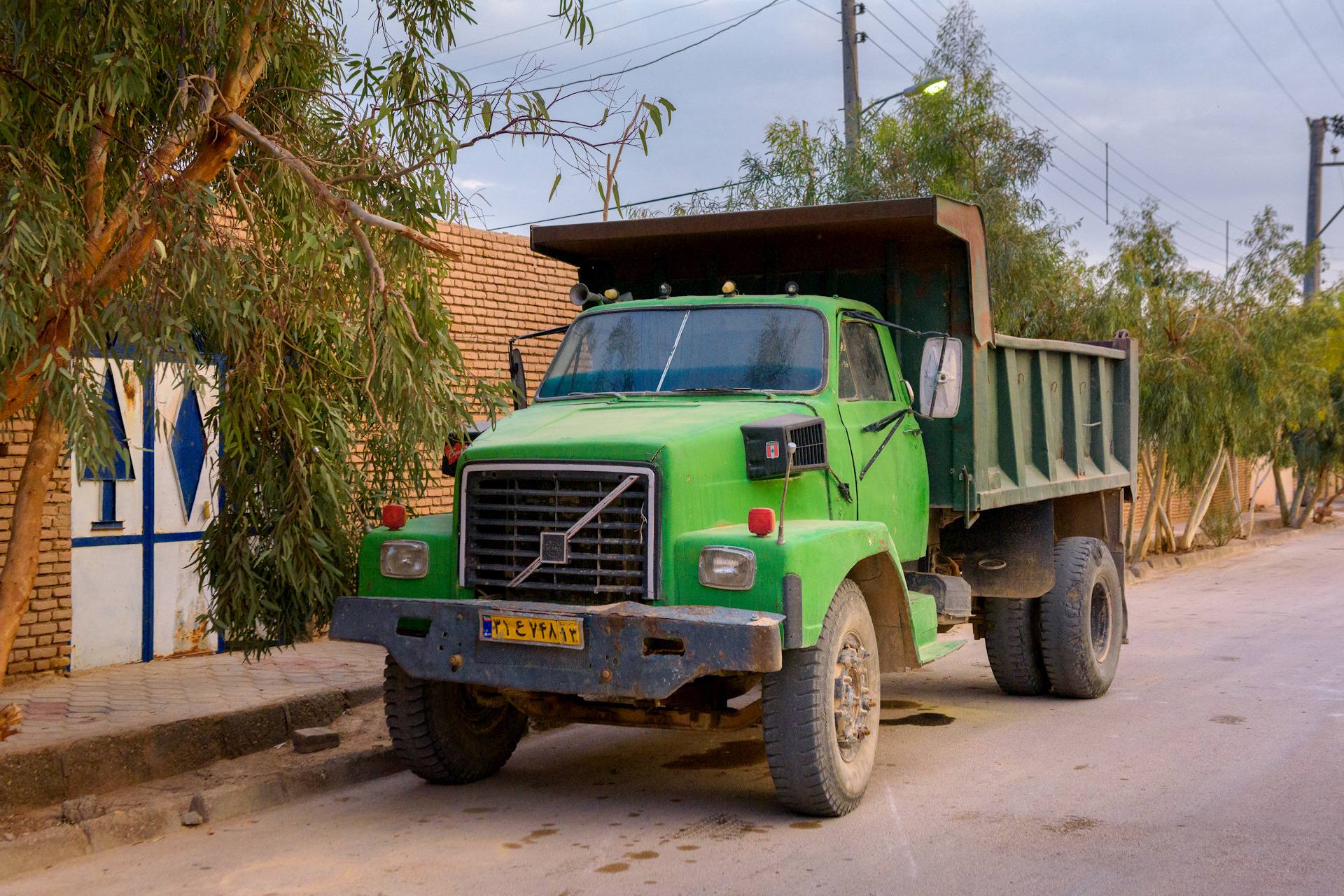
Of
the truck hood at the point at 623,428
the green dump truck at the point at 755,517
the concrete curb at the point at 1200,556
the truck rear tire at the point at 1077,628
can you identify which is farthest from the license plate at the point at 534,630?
the concrete curb at the point at 1200,556

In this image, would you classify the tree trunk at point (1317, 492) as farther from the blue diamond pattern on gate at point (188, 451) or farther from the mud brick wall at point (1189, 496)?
the blue diamond pattern on gate at point (188, 451)

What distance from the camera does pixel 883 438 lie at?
675 cm

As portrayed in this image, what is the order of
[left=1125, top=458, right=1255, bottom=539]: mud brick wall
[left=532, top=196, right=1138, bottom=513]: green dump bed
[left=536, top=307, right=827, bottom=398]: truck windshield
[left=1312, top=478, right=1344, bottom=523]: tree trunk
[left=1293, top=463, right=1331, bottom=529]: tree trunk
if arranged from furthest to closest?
[left=1312, top=478, right=1344, bottom=523]: tree trunk < [left=1293, top=463, right=1331, bottom=529]: tree trunk < [left=1125, top=458, right=1255, bottom=539]: mud brick wall < [left=532, top=196, right=1138, bottom=513]: green dump bed < [left=536, top=307, right=827, bottom=398]: truck windshield

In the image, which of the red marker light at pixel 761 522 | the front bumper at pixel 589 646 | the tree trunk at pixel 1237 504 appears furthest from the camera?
the tree trunk at pixel 1237 504

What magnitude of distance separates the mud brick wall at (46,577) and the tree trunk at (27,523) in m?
2.55

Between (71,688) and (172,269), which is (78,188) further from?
(71,688)

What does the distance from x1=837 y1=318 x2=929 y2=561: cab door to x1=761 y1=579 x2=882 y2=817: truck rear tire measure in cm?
98

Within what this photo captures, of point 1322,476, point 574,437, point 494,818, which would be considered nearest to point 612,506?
point 574,437

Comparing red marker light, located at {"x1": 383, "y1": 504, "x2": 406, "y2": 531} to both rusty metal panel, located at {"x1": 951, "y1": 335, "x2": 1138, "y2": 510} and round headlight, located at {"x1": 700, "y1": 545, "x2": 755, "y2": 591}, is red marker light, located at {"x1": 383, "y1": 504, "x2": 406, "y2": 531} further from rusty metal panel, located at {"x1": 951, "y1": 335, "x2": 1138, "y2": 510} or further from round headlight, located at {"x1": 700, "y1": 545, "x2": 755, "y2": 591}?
rusty metal panel, located at {"x1": 951, "y1": 335, "x2": 1138, "y2": 510}

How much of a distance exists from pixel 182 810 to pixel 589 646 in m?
2.18

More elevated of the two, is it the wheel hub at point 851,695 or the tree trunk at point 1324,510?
the tree trunk at point 1324,510

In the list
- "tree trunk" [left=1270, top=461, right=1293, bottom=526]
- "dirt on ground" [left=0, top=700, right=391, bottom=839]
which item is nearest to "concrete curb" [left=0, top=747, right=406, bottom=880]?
"dirt on ground" [left=0, top=700, right=391, bottom=839]

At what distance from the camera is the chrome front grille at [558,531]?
5266mm

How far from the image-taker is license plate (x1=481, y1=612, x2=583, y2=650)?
5113mm
